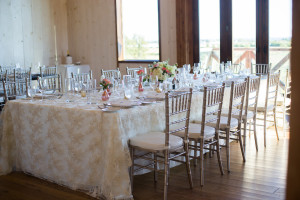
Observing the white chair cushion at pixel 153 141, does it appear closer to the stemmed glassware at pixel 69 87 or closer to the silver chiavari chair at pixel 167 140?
the silver chiavari chair at pixel 167 140

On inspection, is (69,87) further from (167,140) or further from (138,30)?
(138,30)

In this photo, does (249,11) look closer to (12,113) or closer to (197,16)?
(197,16)

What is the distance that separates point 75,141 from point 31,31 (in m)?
5.80

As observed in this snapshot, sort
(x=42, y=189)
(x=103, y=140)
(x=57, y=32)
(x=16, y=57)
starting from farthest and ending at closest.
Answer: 1. (x=57, y=32)
2. (x=16, y=57)
3. (x=42, y=189)
4. (x=103, y=140)

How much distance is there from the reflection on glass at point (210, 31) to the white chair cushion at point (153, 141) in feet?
12.3

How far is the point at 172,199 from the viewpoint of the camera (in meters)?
3.33

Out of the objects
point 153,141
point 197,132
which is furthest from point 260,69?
point 153,141

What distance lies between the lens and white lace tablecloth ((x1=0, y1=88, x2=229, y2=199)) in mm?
3248

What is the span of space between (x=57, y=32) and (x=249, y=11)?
4765mm

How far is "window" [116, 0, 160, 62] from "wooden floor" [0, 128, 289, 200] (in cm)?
410

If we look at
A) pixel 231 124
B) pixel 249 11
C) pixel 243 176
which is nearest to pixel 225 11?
pixel 249 11

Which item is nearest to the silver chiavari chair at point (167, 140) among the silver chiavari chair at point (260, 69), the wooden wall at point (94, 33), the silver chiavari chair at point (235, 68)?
the silver chiavari chair at point (235, 68)

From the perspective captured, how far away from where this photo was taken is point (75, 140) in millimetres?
3502

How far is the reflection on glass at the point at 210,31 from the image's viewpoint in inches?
276
